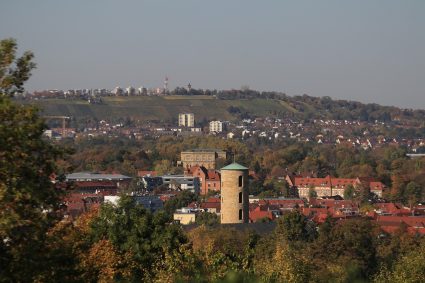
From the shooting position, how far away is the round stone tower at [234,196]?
4994 cm

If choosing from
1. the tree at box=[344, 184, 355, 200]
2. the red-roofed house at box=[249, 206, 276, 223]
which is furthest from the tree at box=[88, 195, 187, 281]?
the tree at box=[344, 184, 355, 200]

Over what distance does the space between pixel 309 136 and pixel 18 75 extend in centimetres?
18405

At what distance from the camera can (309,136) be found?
645 feet

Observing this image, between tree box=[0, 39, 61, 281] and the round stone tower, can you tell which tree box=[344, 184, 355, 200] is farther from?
tree box=[0, 39, 61, 281]

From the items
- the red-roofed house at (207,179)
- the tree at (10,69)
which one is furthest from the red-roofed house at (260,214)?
the tree at (10,69)

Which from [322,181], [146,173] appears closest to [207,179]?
[146,173]

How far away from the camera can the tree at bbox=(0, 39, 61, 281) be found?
12.3 m

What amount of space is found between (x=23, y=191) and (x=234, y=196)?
37990 millimetres

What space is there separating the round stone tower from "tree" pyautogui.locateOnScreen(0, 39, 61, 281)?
1453 inches

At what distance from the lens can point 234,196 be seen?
5016 centimetres

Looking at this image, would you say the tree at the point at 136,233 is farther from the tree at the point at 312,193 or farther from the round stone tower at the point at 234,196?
the tree at the point at 312,193

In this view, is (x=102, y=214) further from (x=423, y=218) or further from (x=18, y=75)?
(x=423, y=218)

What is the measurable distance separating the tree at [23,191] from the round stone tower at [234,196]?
36898mm

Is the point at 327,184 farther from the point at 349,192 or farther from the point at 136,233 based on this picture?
the point at 136,233
